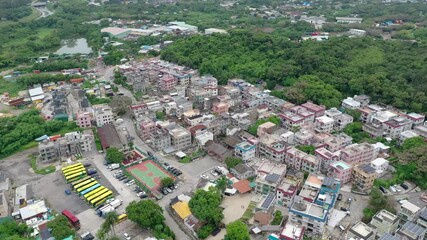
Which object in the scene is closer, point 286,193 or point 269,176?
point 286,193

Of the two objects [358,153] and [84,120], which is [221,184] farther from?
[84,120]

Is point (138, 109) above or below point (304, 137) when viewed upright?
below

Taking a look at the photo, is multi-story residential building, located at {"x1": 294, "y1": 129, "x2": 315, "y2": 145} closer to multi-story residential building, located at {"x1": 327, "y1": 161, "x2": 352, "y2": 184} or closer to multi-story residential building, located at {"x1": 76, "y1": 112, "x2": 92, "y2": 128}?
multi-story residential building, located at {"x1": 327, "y1": 161, "x2": 352, "y2": 184}

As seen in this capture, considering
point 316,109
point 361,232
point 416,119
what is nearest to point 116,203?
point 361,232

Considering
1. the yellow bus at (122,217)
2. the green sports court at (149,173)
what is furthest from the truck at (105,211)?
the green sports court at (149,173)

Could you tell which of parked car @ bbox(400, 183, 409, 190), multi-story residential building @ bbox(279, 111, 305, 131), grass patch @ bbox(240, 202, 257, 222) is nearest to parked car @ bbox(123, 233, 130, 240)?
grass patch @ bbox(240, 202, 257, 222)

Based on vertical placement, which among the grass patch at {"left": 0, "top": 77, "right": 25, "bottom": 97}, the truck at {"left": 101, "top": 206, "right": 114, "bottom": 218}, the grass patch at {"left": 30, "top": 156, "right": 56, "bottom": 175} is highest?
the truck at {"left": 101, "top": 206, "right": 114, "bottom": 218}
